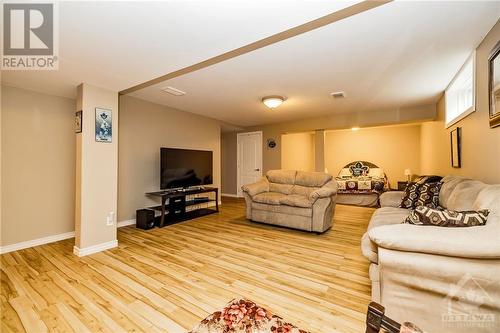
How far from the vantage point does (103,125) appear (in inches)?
115

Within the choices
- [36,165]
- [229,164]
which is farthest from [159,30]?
[229,164]

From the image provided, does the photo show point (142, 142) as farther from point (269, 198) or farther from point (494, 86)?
point (494, 86)

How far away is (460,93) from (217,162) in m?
4.87

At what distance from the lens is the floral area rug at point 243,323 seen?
3.18 feet

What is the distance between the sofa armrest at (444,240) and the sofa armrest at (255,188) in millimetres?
2871

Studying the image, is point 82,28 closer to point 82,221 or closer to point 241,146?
point 82,221

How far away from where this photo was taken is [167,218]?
4.23 m

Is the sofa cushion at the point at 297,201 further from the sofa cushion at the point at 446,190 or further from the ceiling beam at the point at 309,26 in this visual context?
the ceiling beam at the point at 309,26

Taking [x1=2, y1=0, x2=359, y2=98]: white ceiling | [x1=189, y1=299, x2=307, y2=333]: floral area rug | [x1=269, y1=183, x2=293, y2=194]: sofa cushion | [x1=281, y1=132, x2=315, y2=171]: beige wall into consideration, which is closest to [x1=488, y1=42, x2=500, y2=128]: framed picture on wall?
[x1=2, y1=0, x2=359, y2=98]: white ceiling

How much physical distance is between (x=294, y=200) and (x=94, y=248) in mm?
2895

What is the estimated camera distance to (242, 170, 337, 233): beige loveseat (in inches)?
138

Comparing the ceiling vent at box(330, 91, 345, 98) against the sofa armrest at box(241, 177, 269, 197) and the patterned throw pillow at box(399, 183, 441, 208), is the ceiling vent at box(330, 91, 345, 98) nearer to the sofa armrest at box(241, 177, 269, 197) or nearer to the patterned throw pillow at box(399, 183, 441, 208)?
the patterned throw pillow at box(399, 183, 441, 208)

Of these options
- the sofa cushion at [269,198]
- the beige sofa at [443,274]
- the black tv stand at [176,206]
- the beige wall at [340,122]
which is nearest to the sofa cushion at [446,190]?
the beige sofa at [443,274]

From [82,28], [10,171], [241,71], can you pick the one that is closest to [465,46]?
[241,71]
